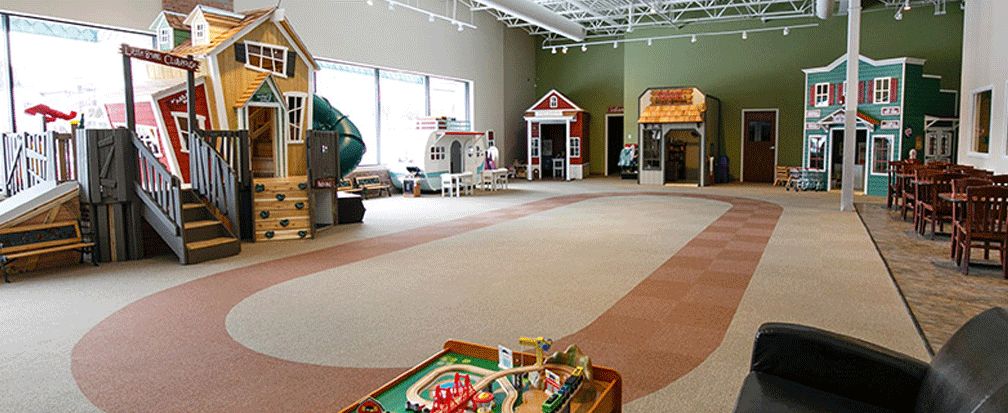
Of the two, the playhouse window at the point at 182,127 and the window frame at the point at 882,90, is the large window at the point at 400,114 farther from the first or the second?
the window frame at the point at 882,90

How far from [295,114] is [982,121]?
1098cm

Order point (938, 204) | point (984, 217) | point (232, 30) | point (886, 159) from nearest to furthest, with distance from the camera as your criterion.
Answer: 1. point (984, 217)
2. point (938, 204)
3. point (232, 30)
4. point (886, 159)

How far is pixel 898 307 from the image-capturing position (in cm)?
484

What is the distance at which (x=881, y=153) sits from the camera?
1413 centimetres

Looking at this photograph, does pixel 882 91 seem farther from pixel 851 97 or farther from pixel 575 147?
pixel 575 147

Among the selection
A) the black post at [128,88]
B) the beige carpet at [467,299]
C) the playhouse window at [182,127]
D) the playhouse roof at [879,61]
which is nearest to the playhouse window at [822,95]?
the playhouse roof at [879,61]

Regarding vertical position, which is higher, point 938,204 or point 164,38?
point 164,38

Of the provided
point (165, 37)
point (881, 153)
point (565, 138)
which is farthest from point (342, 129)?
point (881, 153)

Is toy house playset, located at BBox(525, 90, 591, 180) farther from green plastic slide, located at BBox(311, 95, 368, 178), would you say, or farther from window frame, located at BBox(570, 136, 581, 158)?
green plastic slide, located at BBox(311, 95, 368, 178)

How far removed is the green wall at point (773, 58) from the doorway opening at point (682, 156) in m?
0.98

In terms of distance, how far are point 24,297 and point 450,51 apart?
13.0 meters

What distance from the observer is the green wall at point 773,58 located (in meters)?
15.7

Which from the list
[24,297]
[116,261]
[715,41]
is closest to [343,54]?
[116,261]

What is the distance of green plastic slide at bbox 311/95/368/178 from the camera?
11289 mm
